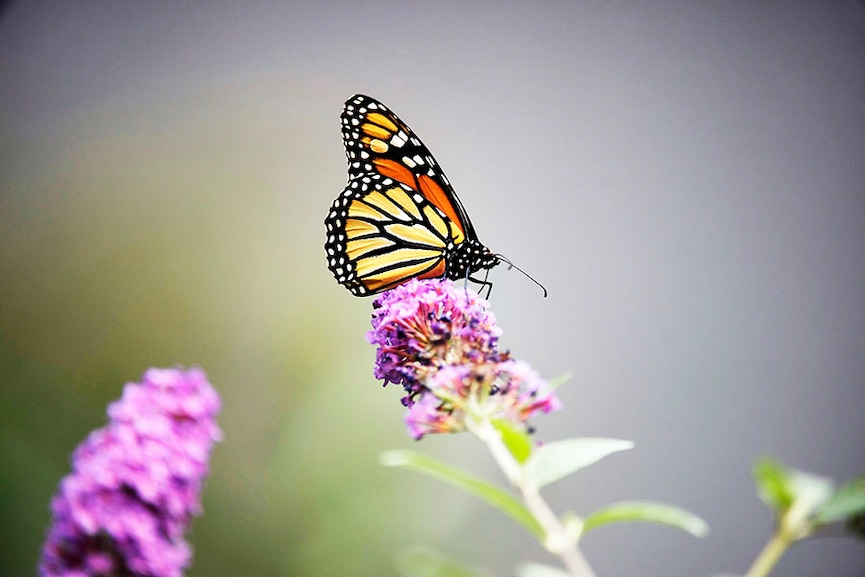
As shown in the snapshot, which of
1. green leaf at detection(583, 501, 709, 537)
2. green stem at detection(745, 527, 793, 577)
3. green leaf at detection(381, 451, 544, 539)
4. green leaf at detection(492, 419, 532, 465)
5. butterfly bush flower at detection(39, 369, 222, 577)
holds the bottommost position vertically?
green stem at detection(745, 527, 793, 577)

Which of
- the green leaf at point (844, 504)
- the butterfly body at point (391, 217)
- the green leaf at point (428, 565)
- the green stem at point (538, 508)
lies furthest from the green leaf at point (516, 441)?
the butterfly body at point (391, 217)

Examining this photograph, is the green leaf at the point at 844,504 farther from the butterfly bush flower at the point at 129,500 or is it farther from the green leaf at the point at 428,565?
the butterfly bush flower at the point at 129,500

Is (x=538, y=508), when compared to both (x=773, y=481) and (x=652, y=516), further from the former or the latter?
(x=773, y=481)

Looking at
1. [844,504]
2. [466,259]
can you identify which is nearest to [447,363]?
[844,504]

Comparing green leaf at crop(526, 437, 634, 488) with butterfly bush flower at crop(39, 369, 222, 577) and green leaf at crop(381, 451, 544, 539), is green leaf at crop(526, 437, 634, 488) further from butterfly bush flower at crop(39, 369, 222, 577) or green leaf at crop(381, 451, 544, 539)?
butterfly bush flower at crop(39, 369, 222, 577)

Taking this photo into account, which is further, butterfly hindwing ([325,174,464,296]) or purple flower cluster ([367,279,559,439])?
butterfly hindwing ([325,174,464,296])

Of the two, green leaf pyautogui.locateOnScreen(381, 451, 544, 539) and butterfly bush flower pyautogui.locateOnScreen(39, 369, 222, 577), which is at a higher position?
butterfly bush flower pyautogui.locateOnScreen(39, 369, 222, 577)

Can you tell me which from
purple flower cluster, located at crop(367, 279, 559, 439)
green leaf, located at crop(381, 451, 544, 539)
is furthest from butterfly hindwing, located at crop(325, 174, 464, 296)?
green leaf, located at crop(381, 451, 544, 539)
